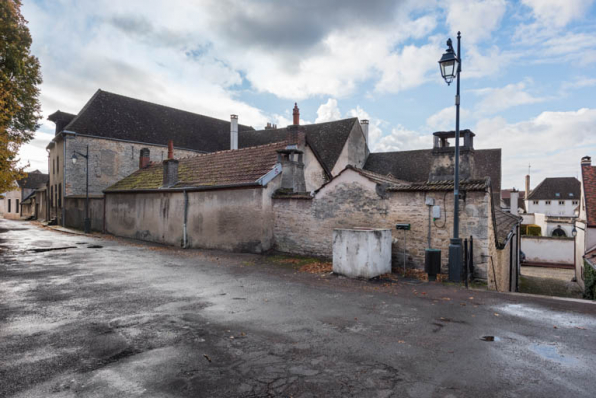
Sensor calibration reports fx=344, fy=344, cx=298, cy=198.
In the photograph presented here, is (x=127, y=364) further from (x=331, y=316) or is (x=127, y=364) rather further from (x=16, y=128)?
(x=16, y=128)

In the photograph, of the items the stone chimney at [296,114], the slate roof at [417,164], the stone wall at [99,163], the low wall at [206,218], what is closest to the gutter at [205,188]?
the low wall at [206,218]

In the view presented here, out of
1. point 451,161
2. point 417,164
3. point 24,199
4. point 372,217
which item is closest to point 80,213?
point 372,217

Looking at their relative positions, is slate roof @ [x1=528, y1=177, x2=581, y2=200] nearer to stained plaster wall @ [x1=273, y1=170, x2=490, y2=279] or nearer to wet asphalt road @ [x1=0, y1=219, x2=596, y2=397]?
stained plaster wall @ [x1=273, y1=170, x2=490, y2=279]

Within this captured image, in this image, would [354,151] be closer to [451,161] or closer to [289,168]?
[289,168]

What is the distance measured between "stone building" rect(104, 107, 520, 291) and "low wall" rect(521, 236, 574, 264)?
16.3 meters

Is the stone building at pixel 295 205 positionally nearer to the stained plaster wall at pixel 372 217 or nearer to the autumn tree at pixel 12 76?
the stained plaster wall at pixel 372 217

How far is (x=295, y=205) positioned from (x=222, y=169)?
5067mm

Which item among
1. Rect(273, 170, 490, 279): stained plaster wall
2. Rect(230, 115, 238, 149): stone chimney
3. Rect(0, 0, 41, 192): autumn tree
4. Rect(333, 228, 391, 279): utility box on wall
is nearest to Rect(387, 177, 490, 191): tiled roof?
Rect(273, 170, 490, 279): stained plaster wall

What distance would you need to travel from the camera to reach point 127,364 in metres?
4.19

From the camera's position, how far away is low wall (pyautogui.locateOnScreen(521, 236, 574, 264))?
2892 cm

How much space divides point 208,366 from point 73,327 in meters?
2.85

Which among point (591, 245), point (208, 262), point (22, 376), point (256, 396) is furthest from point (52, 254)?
point (591, 245)

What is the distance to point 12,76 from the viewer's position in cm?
1745

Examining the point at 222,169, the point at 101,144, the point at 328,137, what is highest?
the point at 328,137
